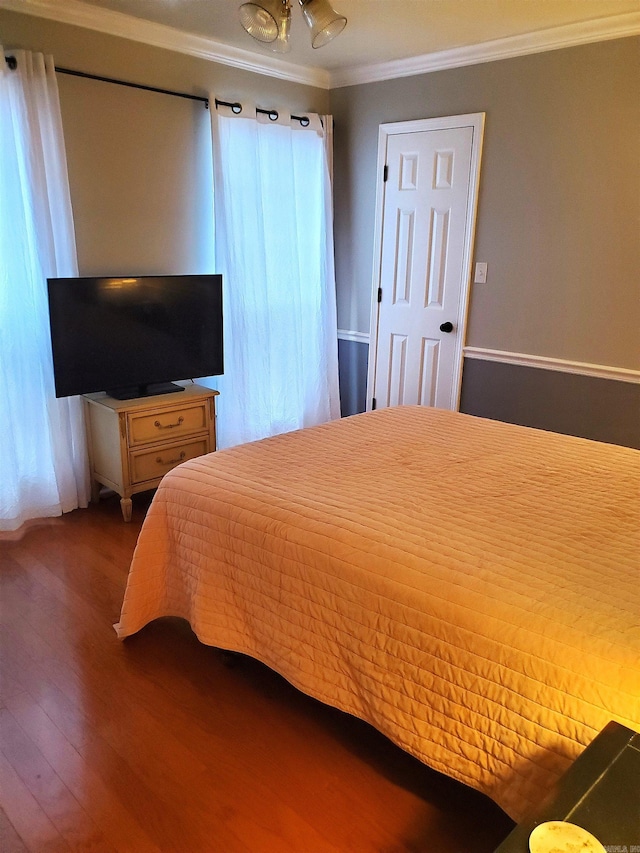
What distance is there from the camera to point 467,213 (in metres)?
3.89

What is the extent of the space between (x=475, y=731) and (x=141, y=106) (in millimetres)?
3460

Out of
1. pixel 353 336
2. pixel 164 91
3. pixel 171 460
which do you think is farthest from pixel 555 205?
pixel 171 460

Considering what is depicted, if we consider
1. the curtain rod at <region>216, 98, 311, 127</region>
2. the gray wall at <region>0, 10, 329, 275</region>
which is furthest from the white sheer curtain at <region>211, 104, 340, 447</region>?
the gray wall at <region>0, 10, 329, 275</region>

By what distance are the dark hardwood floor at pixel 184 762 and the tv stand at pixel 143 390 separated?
1.33 meters

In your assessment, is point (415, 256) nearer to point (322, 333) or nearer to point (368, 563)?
point (322, 333)

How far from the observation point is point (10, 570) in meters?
2.93

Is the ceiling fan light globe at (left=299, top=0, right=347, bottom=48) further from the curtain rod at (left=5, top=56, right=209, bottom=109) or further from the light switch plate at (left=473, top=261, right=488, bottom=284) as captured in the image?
the light switch plate at (left=473, top=261, right=488, bottom=284)

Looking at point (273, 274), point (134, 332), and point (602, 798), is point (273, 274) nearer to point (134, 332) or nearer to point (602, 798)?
point (134, 332)

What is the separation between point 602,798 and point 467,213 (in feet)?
11.3

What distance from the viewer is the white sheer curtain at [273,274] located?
396 cm

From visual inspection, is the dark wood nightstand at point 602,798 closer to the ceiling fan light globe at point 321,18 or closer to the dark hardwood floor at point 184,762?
the dark hardwood floor at point 184,762

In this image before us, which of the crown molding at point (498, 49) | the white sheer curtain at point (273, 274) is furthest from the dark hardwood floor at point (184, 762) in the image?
the crown molding at point (498, 49)

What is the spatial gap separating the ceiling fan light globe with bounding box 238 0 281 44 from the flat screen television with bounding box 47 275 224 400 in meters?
1.49

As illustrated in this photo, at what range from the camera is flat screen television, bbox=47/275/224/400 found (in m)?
3.25
